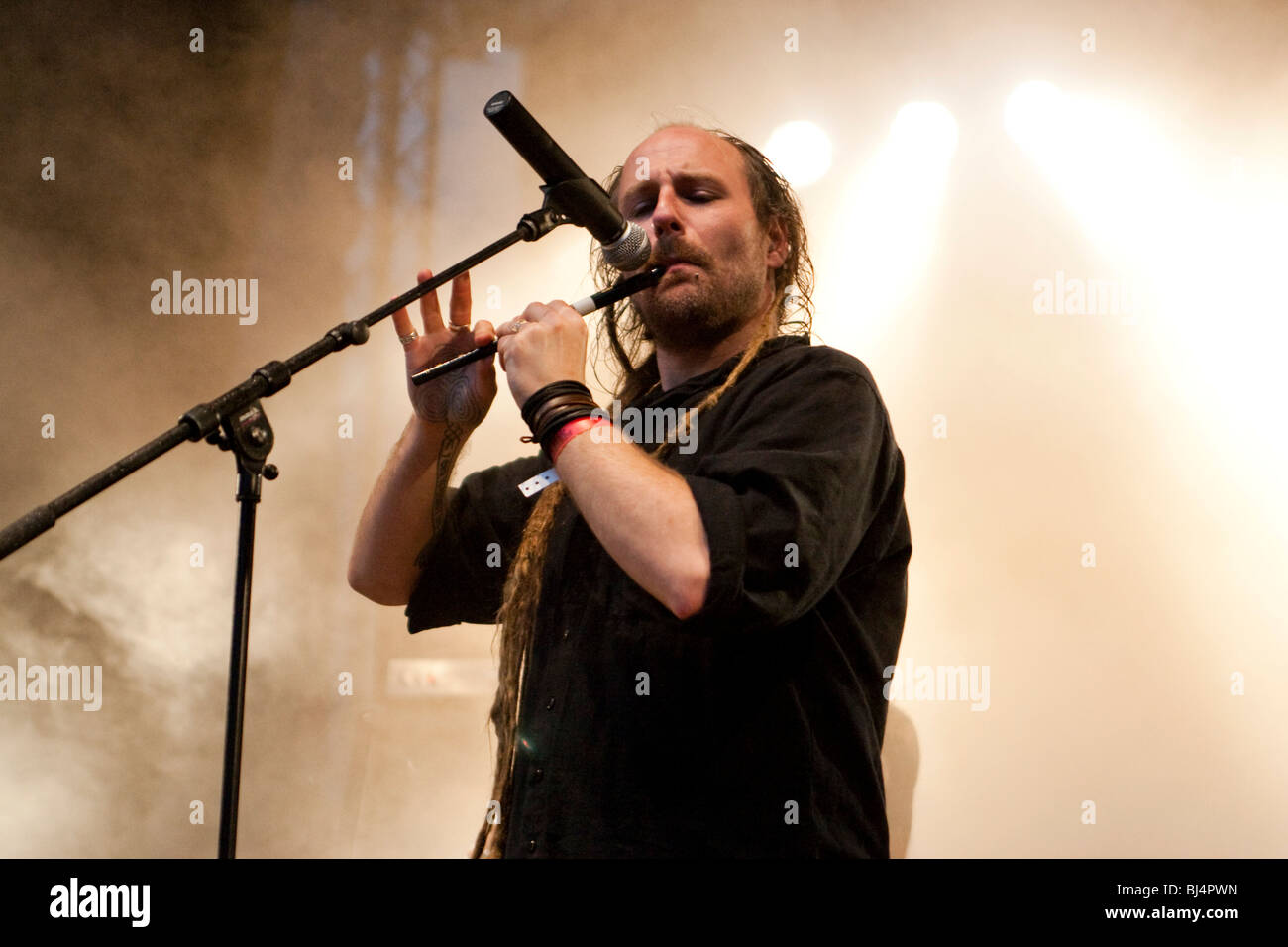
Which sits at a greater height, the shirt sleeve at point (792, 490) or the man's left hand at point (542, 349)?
the man's left hand at point (542, 349)

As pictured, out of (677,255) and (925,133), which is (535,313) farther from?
(925,133)

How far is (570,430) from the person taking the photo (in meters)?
1.21

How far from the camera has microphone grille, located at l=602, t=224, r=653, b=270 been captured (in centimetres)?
134

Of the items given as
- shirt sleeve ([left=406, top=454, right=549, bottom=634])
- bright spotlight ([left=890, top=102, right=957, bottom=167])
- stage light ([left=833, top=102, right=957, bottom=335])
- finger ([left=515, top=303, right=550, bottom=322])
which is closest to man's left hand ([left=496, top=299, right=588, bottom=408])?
finger ([left=515, top=303, right=550, bottom=322])

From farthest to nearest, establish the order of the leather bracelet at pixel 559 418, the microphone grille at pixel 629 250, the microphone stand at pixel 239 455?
1. the microphone grille at pixel 629 250
2. the leather bracelet at pixel 559 418
3. the microphone stand at pixel 239 455

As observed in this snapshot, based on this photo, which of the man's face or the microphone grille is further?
the man's face

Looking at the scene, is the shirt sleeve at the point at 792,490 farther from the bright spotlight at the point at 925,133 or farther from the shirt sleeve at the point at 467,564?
the bright spotlight at the point at 925,133

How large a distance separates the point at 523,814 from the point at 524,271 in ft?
4.23

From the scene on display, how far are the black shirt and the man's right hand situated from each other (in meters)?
0.26

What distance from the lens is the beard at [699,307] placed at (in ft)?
4.99

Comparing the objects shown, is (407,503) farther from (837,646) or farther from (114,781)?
(114,781)

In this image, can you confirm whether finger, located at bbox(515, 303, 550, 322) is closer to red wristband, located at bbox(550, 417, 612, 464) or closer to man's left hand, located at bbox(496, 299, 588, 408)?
man's left hand, located at bbox(496, 299, 588, 408)

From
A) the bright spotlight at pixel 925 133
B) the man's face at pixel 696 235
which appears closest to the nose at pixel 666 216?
the man's face at pixel 696 235

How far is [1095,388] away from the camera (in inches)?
81.4
